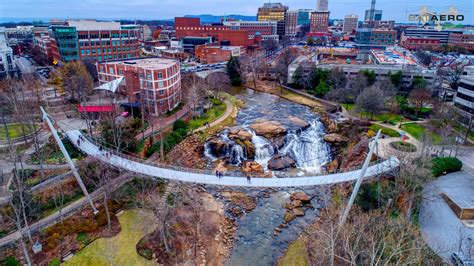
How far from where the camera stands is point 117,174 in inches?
1308

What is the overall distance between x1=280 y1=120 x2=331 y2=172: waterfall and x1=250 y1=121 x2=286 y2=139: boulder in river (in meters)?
1.47

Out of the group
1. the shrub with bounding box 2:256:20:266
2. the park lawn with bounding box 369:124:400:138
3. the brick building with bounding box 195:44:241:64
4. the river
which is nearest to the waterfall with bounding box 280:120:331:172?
the river

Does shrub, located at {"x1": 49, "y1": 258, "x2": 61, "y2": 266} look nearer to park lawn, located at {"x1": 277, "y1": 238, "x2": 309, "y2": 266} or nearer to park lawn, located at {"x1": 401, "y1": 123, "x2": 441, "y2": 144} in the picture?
park lawn, located at {"x1": 277, "y1": 238, "x2": 309, "y2": 266}

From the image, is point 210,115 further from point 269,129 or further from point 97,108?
point 97,108

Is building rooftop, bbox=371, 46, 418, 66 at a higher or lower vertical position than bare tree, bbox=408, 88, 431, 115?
higher

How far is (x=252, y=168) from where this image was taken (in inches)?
1566

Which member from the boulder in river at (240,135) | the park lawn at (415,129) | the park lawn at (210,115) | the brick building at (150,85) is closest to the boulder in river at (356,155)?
the park lawn at (415,129)

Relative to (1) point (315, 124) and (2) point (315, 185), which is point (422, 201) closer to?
(2) point (315, 185)

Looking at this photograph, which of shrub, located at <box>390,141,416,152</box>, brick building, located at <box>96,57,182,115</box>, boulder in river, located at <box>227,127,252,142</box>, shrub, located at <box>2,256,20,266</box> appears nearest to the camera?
shrub, located at <box>2,256,20,266</box>

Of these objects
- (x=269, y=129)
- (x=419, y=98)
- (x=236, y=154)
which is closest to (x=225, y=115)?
(x=269, y=129)

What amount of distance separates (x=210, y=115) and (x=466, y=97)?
40.3m

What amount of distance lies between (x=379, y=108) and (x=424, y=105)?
38.9ft

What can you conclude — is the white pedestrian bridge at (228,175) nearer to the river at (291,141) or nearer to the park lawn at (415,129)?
the river at (291,141)

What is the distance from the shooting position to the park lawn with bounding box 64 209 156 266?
24.3 metres
